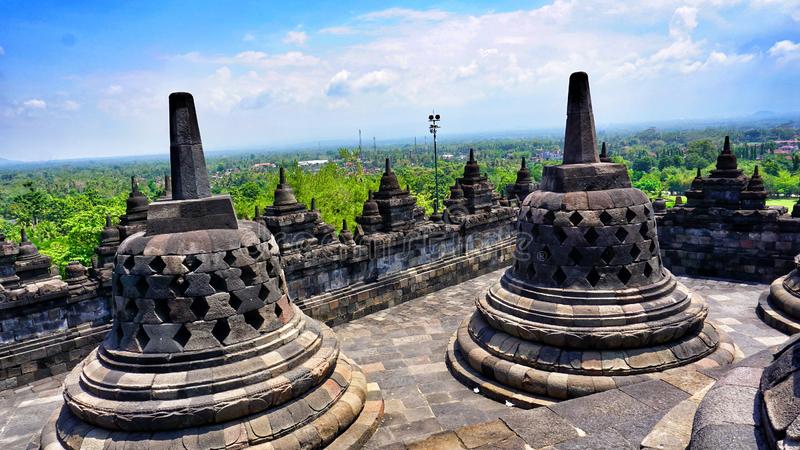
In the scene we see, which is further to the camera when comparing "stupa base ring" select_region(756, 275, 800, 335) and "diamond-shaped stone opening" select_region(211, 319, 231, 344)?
"stupa base ring" select_region(756, 275, 800, 335)

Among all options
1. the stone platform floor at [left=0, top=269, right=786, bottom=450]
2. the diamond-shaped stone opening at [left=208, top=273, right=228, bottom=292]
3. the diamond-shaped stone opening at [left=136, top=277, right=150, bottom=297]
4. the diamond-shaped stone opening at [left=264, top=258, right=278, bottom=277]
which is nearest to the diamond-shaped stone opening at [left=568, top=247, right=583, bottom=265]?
the stone platform floor at [left=0, top=269, right=786, bottom=450]

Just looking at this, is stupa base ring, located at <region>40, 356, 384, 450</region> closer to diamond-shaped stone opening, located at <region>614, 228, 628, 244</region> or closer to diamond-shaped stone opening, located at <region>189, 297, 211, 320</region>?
diamond-shaped stone opening, located at <region>189, 297, 211, 320</region>

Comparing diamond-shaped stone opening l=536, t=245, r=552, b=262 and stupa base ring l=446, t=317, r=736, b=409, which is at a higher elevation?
diamond-shaped stone opening l=536, t=245, r=552, b=262

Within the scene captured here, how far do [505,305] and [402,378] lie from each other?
1817mm

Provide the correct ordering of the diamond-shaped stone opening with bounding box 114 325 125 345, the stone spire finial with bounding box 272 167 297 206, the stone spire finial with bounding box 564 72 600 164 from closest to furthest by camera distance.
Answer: the diamond-shaped stone opening with bounding box 114 325 125 345
the stone spire finial with bounding box 564 72 600 164
the stone spire finial with bounding box 272 167 297 206

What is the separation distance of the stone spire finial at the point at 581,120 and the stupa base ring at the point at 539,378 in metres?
2.78

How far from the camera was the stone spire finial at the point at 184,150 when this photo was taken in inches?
211

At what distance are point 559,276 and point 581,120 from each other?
7.38 ft

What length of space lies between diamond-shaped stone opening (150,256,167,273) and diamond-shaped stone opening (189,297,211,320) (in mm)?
453

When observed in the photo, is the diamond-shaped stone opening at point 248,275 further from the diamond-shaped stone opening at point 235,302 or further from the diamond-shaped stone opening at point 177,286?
the diamond-shaped stone opening at point 177,286

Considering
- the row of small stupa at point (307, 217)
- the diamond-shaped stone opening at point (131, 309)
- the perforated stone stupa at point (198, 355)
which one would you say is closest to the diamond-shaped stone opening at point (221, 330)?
the perforated stone stupa at point (198, 355)

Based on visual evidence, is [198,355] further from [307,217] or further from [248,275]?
[307,217]

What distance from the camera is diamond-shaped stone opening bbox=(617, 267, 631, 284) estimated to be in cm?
650

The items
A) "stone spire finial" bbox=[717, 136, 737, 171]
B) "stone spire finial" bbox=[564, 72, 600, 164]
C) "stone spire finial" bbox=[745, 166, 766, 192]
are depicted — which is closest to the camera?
"stone spire finial" bbox=[564, 72, 600, 164]
